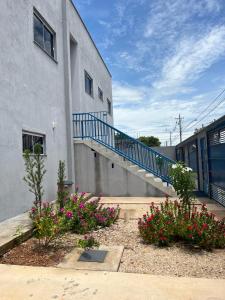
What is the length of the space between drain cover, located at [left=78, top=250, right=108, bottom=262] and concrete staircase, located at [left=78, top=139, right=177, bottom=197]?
604 centimetres

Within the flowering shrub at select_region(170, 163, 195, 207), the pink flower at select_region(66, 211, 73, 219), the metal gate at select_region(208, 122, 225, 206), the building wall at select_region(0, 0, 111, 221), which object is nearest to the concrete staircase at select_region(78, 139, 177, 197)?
the building wall at select_region(0, 0, 111, 221)

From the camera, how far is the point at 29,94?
7441mm

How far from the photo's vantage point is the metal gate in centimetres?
837

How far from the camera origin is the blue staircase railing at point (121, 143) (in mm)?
10641

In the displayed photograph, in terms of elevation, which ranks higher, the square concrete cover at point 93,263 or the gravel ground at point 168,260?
the square concrete cover at point 93,263

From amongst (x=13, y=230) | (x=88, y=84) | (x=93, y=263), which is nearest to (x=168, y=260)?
(x=93, y=263)

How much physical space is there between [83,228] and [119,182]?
16.7 ft

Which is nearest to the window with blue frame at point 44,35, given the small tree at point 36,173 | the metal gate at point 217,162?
the small tree at point 36,173

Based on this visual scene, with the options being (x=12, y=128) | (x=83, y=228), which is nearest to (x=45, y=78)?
(x=12, y=128)

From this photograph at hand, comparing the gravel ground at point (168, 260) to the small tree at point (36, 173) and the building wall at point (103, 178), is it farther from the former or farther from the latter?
the building wall at point (103, 178)

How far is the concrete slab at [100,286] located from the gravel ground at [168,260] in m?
0.29

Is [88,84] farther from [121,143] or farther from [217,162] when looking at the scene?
[217,162]

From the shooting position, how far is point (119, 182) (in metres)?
10.6

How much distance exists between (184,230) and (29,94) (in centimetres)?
532
